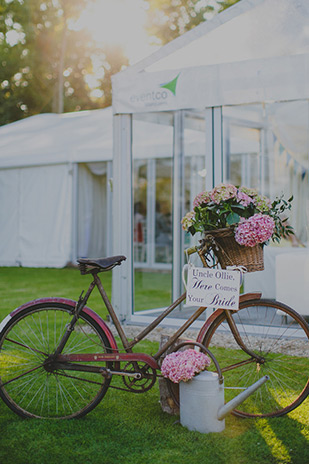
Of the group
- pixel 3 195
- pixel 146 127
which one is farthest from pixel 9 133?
pixel 146 127

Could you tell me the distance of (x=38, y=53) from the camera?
24.3 m

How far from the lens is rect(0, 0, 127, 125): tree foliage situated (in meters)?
23.3

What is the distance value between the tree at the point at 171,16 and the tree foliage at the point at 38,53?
2693mm

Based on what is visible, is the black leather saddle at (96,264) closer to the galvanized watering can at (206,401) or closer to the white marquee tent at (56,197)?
the galvanized watering can at (206,401)

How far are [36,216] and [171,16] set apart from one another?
622 inches

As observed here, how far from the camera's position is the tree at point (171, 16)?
24188 mm

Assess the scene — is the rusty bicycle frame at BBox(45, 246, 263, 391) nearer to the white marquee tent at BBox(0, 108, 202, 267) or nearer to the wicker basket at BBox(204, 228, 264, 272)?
the wicker basket at BBox(204, 228, 264, 272)

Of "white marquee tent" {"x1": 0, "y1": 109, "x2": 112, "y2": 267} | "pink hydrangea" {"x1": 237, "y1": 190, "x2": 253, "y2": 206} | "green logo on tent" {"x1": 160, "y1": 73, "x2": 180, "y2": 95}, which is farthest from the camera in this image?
"white marquee tent" {"x1": 0, "y1": 109, "x2": 112, "y2": 267}

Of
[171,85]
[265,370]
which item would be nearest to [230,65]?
[171,85]

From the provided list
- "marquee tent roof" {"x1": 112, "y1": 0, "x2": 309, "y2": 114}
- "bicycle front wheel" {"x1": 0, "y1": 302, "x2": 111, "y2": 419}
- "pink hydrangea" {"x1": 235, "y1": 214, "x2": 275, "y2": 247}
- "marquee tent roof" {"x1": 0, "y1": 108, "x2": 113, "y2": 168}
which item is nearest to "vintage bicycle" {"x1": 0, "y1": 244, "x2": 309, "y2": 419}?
"bicycle front wheel" {"x1": 0, "y1": 302, "x2": 111, "y2": 419}

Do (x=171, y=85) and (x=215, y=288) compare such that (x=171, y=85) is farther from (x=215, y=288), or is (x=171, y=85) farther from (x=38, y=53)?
(x=38, y=53)

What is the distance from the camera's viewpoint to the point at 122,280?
5375 mm

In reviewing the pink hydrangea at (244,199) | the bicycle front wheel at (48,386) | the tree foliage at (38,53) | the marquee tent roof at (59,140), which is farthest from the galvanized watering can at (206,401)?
the tree foliage at (38,53)

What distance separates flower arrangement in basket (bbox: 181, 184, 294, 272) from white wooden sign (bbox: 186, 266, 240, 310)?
90mm
